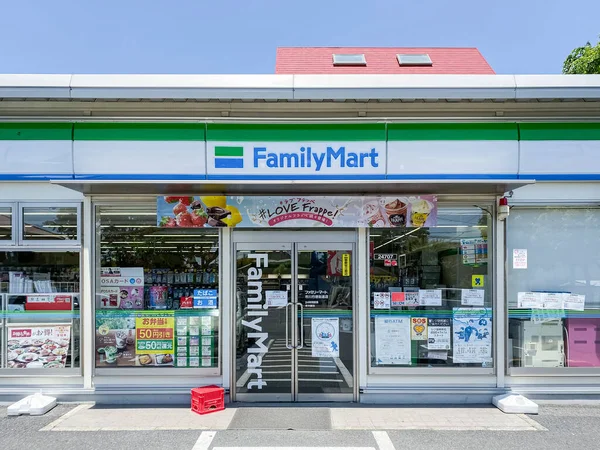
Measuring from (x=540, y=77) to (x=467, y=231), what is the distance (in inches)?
88.8

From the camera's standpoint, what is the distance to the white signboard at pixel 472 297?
6246 mm

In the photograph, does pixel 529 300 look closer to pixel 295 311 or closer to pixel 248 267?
pixel 295 311

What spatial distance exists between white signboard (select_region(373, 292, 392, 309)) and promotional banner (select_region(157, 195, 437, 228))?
95 cm

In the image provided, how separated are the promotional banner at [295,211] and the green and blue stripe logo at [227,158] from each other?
0.43m

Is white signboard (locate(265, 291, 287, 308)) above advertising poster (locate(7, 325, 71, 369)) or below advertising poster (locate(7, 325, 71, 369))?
above

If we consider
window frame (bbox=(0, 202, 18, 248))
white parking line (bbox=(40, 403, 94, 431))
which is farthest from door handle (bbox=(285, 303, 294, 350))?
window frame (bbox=(0, 202, 18, 248))

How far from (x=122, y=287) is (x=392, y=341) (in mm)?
3809

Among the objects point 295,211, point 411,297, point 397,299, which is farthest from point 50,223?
point 411,297

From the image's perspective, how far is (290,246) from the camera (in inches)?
242

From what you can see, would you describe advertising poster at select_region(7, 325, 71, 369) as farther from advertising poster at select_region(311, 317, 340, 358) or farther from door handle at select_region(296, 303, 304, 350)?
advertising poster at select_region(311, 317, 340, 358)


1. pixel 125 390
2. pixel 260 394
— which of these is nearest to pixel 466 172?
pixel 260 394

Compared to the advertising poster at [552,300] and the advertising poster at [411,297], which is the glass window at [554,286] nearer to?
the advertising poster at [552,300]
